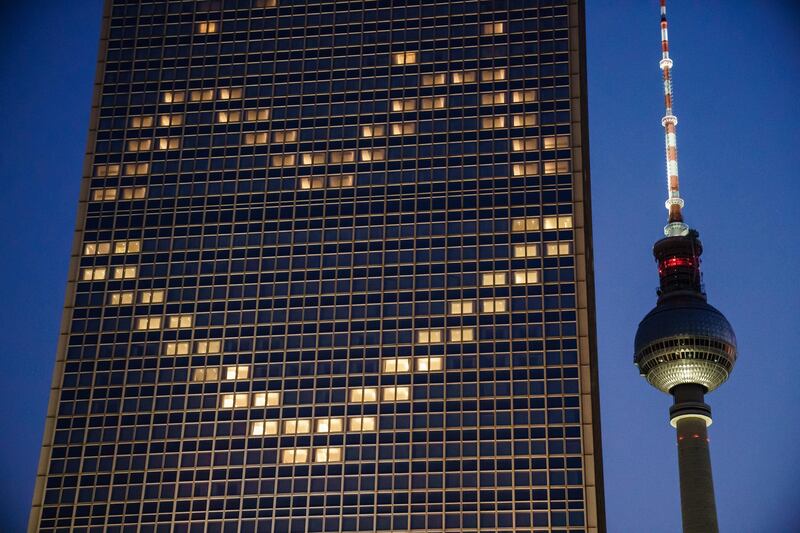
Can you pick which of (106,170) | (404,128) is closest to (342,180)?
(404,128)

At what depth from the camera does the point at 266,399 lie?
16312 centimetres

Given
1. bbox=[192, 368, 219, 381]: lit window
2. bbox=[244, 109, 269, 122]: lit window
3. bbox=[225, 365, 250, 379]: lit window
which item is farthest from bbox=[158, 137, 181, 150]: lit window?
bbox=[225, 365, 250, 379]: lit window

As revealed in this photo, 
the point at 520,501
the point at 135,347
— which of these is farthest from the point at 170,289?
the point at 520,501

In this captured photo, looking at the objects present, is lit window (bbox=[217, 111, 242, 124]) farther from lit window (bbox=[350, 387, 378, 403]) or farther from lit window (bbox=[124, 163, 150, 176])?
lit window (bbox=[350, 387, 378, 403])

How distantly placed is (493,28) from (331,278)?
4603 centimetres

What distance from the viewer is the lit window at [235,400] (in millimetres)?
163375

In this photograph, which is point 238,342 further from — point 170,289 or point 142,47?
point 142,47

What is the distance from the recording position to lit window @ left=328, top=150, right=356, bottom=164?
179 m

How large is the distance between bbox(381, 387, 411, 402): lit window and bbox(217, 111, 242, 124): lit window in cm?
5162

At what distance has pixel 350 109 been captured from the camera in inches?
7215

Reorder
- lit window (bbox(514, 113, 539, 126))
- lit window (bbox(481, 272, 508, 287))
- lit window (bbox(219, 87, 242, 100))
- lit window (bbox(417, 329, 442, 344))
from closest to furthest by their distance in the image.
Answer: lit window (bbox(417, 329, 442, 344))
lit window (bbox(481, 272, 508, 287))
lit window (bbox(514, 113, 539, 126))
lit window (bbox(219, 87, 242, 100))

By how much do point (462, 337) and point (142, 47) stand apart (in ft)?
239

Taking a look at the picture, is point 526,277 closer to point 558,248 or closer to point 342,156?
point 558,248

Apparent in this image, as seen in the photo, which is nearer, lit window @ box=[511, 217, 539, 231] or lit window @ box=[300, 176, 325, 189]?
lit window @ box=[511, 217, 539, 231]
